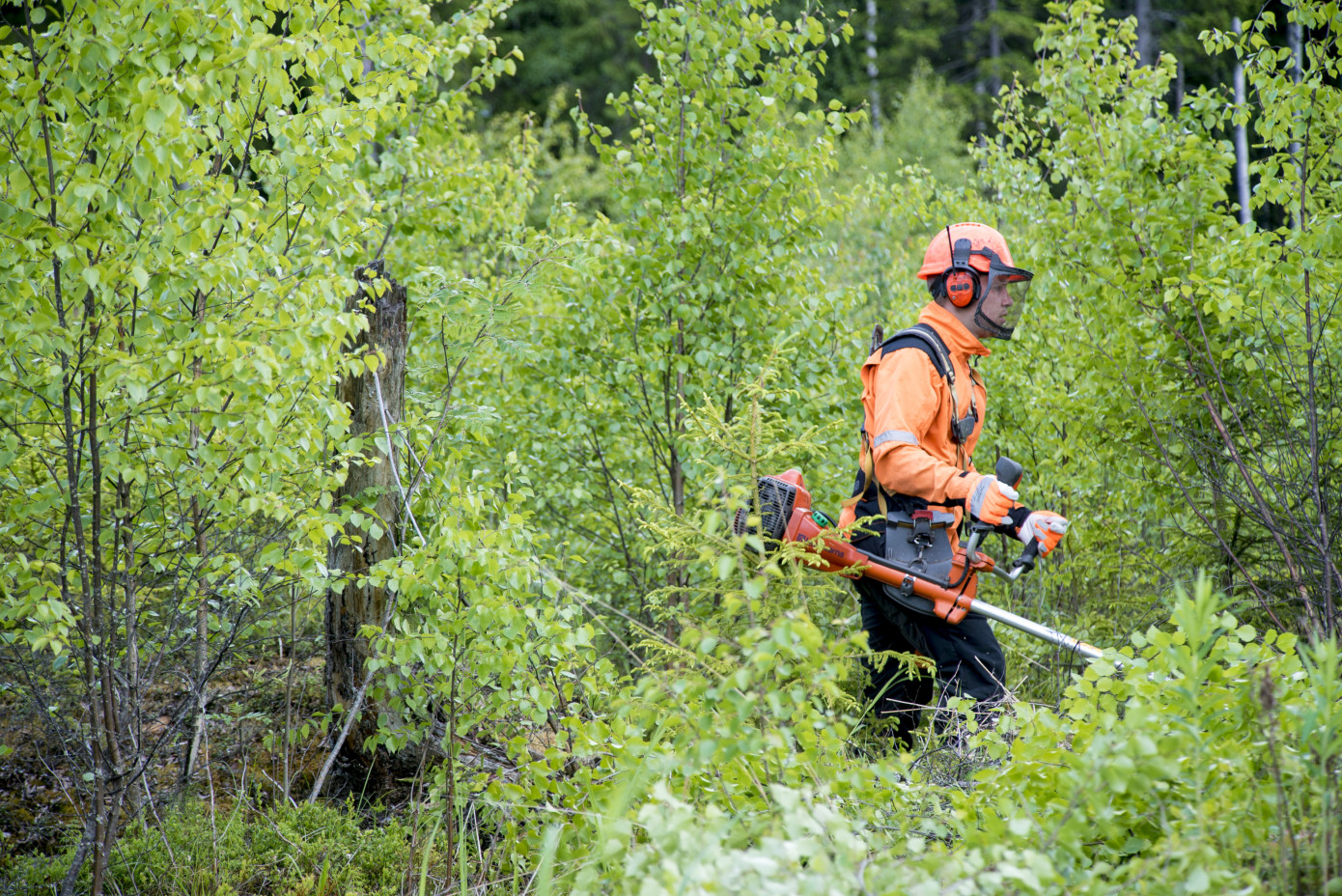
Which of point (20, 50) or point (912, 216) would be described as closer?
point (20, 50)

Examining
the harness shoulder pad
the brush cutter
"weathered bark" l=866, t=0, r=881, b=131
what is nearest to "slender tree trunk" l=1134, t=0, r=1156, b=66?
"weathered bark" l=866, t=0, r=881, b=131

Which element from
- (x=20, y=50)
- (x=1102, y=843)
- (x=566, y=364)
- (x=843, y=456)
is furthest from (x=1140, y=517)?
(x=20, y=50)

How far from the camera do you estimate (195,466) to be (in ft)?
9.12

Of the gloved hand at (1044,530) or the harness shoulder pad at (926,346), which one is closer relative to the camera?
the gloved hand at (1044,530)

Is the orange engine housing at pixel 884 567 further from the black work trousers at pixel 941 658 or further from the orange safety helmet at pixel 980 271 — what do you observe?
the orange safety helmet at pixel 980 271

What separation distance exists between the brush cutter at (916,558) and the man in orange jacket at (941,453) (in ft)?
0.20

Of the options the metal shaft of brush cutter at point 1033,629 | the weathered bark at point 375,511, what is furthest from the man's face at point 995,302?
the weathered bark at point 375,511

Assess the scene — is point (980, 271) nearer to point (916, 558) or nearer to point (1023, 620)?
point (916, 558)

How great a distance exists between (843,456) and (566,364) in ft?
5.04

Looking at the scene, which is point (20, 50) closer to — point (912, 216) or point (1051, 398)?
point (1051, 398)

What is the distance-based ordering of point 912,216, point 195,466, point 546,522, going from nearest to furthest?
point 195,466, point 546,522, point 912,216

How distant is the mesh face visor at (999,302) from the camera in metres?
3.66

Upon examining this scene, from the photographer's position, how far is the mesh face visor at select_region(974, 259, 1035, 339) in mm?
3658

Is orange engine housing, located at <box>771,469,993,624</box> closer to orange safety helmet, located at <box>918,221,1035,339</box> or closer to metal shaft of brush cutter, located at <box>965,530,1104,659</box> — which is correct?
metal shaft of brush cutter, located at <box>965,530,1104,659</box>
